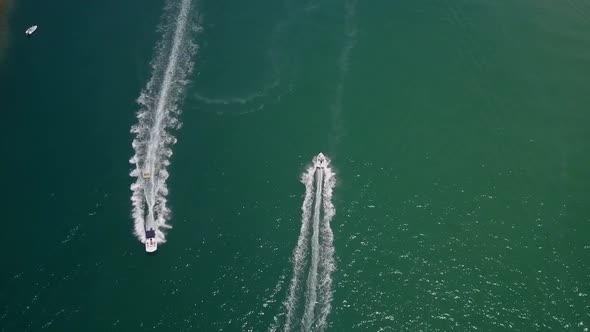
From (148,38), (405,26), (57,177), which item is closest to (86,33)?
(148,38)

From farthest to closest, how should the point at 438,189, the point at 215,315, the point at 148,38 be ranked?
the point at 148,38 < the point at 438,189 < the point at 215,315

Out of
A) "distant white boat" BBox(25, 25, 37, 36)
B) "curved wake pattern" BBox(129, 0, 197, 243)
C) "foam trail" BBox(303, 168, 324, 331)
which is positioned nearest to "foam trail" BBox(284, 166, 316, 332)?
"foam trail" BBox(303, 168, 324, 331)

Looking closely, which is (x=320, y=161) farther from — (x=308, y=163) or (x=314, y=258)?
(x=314, y=258)

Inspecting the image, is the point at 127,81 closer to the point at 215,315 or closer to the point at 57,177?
the point at 57,177

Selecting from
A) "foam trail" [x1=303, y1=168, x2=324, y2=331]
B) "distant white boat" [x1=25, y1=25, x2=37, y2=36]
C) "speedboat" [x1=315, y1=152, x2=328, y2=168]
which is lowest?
"foam trail" [x1=303, y1=168, x2=324, y2=331]

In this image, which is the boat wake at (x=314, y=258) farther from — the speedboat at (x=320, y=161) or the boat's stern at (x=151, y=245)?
the boat's stern at (x=151, y=245)

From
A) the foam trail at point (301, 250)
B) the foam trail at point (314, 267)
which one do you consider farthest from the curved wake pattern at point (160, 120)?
the foam trail at point (314, 267)

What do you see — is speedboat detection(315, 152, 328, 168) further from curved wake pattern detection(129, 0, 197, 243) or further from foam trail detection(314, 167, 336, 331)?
curved wake pattern detection(129, 0, 197, 243)
